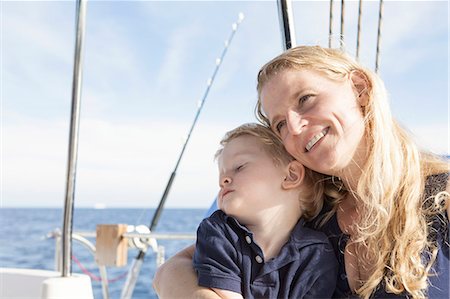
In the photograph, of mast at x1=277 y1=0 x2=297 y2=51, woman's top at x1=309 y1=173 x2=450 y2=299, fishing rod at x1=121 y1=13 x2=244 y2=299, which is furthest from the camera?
fishing rod at x1=121 y1=13 x2=244 y2=299

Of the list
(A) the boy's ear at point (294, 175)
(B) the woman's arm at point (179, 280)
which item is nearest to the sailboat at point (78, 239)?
(B) the woman's arm at point (179, 280)

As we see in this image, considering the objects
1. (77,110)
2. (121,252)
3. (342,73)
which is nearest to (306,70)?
(342,73)

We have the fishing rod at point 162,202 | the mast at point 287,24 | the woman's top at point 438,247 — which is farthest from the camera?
the fishing rod at point 162,202

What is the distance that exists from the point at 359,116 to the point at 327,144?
0.30 ft

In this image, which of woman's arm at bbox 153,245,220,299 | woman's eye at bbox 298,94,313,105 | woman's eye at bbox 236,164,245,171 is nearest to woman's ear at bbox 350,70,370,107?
woman's eye at bbox 298,94,313,105

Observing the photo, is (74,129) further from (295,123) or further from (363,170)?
(363,170)

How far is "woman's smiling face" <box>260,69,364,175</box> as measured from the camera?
37.9 inches

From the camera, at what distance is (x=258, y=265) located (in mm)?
976

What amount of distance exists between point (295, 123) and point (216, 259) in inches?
11.0

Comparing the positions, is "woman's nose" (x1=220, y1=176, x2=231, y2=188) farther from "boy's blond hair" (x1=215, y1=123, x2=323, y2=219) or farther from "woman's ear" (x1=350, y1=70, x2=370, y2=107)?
"woman's ear" (x1=350, y1=70, x2=370, y2=107)

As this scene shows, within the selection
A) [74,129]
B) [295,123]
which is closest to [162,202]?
[74,129]

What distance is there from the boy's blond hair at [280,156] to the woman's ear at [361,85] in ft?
0.56

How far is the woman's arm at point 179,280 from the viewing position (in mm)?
936

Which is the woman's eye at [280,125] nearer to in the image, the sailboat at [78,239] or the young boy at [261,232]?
the young boy at [261,232]
